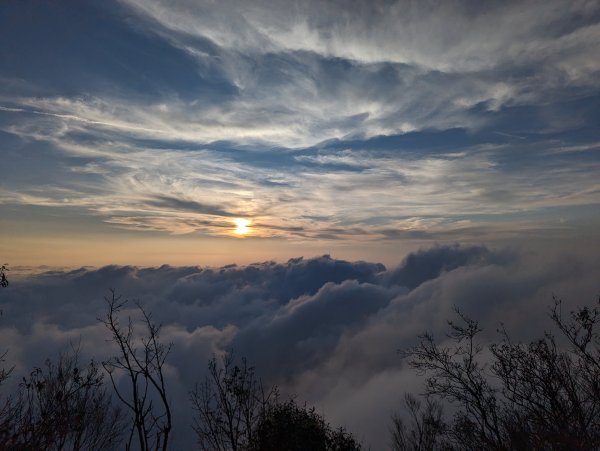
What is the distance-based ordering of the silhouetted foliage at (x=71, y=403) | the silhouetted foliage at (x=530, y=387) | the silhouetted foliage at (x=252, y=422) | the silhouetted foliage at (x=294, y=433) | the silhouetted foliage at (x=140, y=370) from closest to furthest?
the silhouetted foliage at (x=140, y=370) → the silhouetted foliage at (x=530, y=387) → the silhouetted foliage at (x=71, y=403) → the silhouetted foliage at (x=252, y=422) → the silhouetted foliage at (x=294, y=433)

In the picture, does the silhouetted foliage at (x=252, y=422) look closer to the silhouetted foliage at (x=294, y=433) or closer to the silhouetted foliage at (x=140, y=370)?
the silhouetted foliage at (x=294, y=433)

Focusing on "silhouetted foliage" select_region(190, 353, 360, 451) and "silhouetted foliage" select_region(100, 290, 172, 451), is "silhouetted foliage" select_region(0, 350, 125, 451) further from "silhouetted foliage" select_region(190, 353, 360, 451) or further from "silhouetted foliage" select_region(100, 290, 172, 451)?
"silhouetted foliage" select_region(100, 290, 172, 451)

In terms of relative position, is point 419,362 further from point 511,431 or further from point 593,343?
point 593,343

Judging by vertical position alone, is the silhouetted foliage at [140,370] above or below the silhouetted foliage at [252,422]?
above

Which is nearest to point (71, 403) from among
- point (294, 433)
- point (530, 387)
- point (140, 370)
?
point (294, 433)

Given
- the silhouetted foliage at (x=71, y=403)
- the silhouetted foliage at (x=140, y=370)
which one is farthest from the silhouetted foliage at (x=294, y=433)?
the silhouetted foliage at (x=140, y=370)

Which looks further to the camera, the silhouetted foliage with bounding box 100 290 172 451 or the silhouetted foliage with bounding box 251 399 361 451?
the silhouetted foliage with bounding box 251 399 361 451

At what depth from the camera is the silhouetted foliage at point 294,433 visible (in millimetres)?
26047

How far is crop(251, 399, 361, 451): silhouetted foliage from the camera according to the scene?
26047mm

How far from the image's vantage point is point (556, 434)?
36.7 feet

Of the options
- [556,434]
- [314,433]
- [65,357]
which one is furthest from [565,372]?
[65,357]

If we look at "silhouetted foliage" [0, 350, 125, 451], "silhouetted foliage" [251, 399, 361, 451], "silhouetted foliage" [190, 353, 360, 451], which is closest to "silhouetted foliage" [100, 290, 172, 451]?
"silhouetted foliage" [0, 350, 125, 451]

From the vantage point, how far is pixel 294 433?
26422 millimetres

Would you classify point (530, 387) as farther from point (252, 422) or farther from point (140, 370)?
point (252, 422)
